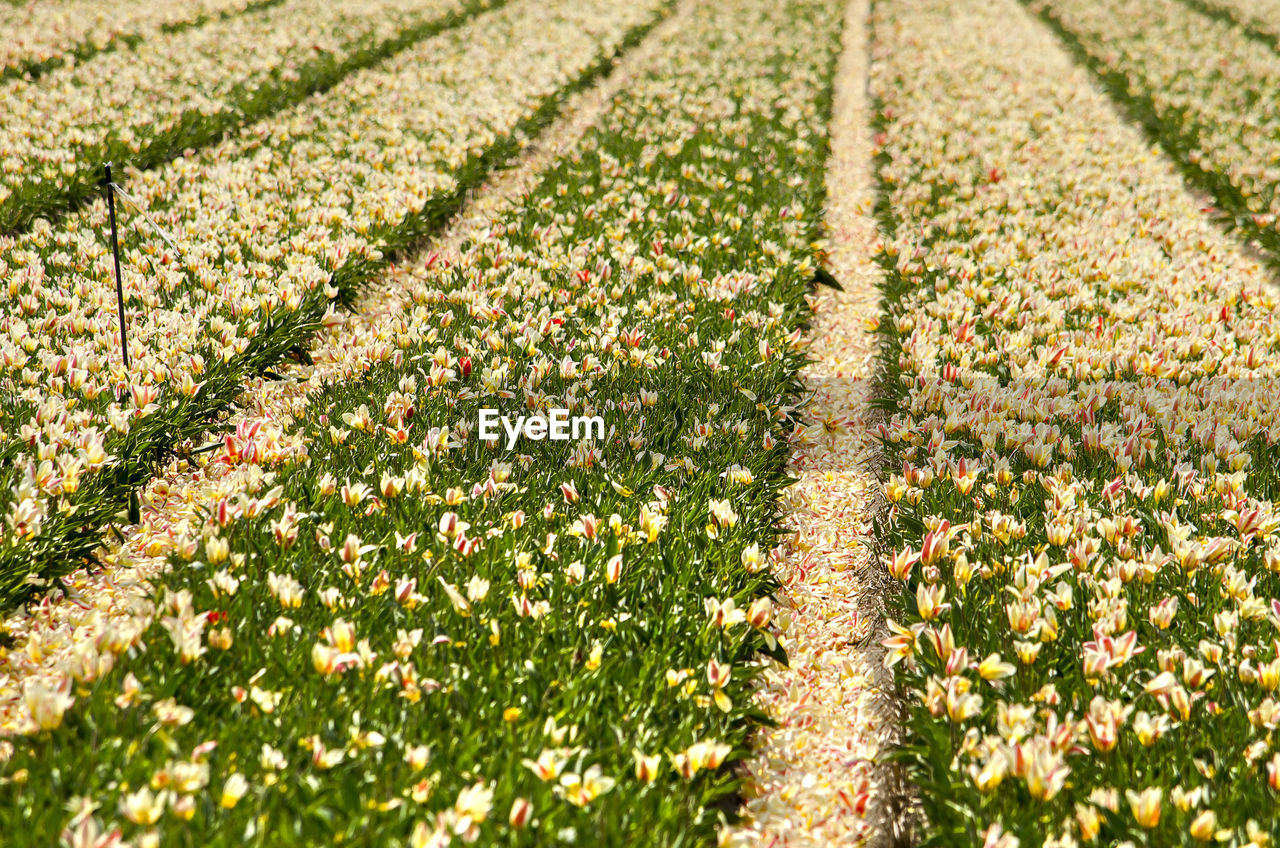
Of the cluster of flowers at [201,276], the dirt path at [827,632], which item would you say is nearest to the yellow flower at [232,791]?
the dirt path at [827,632]

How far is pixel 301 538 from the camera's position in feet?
11.8

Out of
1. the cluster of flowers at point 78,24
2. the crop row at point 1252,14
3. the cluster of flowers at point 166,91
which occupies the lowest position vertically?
the cluster of flowers at point 166,91

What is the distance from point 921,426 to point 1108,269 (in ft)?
10.8

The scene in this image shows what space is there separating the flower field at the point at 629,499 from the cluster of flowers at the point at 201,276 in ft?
0.12

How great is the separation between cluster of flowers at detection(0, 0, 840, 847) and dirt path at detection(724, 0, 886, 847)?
0.70 ft

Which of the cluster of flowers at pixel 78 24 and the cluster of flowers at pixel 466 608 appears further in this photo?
the cluster of flowers at pixel 78 24

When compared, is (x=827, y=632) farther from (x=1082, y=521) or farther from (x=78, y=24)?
(x=78, y=24)

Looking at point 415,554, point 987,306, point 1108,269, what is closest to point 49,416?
point 415,554

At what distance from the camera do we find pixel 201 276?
20.0 feet

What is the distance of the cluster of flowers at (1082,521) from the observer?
2.67 meters

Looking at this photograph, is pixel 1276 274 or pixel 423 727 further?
pixel 1276 274

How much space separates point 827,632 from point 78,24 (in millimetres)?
15961

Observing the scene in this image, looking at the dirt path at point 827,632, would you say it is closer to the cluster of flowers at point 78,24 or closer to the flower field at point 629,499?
the flower field at point 629,499

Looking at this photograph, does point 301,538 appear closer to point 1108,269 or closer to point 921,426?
point 921,426
